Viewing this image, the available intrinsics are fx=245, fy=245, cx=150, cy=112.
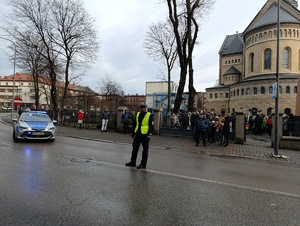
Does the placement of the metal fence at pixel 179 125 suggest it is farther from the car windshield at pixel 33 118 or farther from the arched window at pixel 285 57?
the arched window at pixel 285 57

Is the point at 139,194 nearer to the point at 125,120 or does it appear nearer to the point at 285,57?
the point at 125,120

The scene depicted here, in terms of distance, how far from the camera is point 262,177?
677 centimetres

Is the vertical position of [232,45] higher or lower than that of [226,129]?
higher

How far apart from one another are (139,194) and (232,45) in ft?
248

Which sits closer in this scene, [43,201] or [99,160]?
[43,201]

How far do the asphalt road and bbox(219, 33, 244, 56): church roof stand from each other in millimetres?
69008

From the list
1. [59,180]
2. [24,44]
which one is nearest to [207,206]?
[59,180]

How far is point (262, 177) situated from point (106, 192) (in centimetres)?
445

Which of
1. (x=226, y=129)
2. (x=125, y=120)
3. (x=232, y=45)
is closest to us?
(x=226, y=129)

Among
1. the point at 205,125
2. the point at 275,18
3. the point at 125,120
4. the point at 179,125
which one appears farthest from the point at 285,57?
the point at 205,125

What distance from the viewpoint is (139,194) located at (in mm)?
4699

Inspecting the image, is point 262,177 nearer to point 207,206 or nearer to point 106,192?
point 207,206

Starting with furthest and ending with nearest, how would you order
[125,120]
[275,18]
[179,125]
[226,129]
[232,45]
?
[232,45], [275,18], [125,120], [179,125], [226,129]

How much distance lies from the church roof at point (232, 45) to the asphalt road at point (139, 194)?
69008mm
